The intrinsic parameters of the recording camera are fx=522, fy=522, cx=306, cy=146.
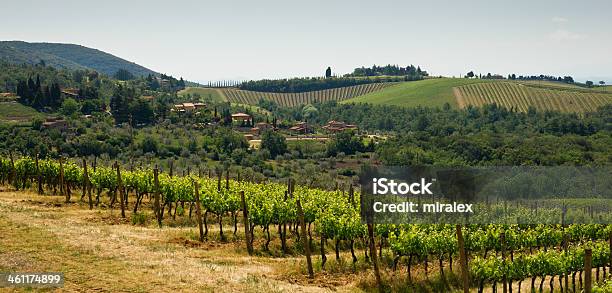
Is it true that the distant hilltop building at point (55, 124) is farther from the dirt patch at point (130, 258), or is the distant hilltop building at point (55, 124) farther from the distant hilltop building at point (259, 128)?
the dirt patch at point (130, 258)

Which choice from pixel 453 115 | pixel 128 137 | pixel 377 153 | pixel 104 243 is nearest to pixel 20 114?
pixel 128 137

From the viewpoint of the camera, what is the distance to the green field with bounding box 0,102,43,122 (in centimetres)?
11464

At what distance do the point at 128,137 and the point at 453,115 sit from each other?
124425mm

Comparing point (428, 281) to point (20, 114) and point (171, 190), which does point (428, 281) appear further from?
point (20, 114)

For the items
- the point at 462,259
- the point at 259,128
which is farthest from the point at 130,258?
the point at 259,128

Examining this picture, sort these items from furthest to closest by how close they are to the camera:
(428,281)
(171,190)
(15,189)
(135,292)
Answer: (15,189) < (171,190) < (428,281) < (135,292)

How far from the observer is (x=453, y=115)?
189m

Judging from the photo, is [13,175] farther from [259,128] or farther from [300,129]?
[300,129]

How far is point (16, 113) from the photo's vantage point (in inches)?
4692

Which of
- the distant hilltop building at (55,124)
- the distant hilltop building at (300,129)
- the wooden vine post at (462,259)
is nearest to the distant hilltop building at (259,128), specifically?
the distant hilltop building at (300,129)

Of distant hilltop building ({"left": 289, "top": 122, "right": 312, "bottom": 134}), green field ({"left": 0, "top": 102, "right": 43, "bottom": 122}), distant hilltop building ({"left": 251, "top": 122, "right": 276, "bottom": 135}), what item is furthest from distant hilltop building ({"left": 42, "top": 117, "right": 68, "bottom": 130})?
distant hilltop building ({"left": 289, "top": 122, "right": 312, "bottom": 134})

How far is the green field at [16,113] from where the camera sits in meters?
115

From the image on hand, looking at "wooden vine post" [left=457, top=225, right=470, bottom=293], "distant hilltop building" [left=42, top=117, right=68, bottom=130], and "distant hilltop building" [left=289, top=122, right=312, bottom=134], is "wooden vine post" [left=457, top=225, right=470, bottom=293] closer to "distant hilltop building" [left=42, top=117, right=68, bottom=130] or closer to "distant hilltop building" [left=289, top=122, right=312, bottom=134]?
"distant hilltop building" [left=42, top=117, right=68, bottom=130]

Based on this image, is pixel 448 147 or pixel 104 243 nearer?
pixel 104 243
